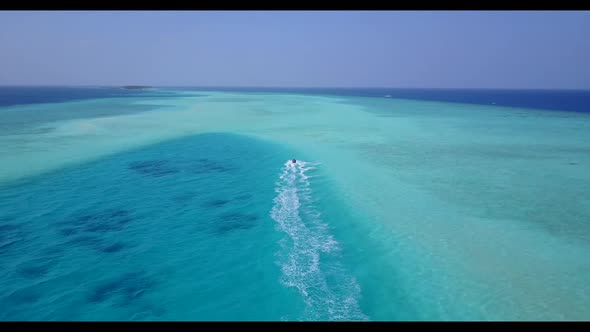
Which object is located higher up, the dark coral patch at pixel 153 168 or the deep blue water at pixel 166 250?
the dark coral patch at pixel 153 168

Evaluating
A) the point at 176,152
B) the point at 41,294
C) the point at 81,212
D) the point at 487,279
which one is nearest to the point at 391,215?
the point at 487,279

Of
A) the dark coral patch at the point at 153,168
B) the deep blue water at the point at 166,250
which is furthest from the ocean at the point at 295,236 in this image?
the dark coral patch at the point at 153,168

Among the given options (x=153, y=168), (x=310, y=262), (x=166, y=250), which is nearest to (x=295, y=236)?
(x=310, y=262)

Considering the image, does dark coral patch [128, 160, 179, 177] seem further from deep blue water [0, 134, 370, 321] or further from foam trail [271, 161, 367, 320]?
foam trail [271, 161, 367, 320]

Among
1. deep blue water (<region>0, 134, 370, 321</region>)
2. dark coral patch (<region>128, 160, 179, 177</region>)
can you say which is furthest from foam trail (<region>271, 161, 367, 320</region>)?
dark coral patch (<region>128, 160, 179, 177</region>)

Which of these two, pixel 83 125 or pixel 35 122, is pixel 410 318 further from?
pixel 35 122

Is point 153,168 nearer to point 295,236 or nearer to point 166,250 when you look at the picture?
point 166,250

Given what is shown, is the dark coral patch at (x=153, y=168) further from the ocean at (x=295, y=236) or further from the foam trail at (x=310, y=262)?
the foam trail at (x=310, y=262)
